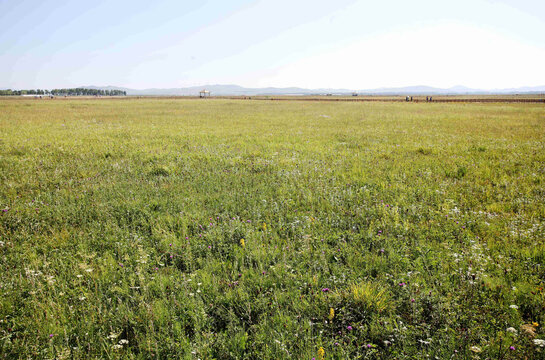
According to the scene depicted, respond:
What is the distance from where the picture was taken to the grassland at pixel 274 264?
358cm

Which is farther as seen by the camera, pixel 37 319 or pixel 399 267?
pixel 399 267

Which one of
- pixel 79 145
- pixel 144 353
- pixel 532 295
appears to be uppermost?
pixel 79 145

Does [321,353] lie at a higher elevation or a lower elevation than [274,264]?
lower

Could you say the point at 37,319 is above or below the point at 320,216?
below

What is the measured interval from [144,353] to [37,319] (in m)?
1.74

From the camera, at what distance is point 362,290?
4.16 metres

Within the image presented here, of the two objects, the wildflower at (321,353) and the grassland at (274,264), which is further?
the grassland at (274,264)

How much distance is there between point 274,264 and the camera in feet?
17.2

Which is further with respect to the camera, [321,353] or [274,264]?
[274,264]

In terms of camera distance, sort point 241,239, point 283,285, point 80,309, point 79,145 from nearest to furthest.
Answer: point 80,309
point 283,285
point 241,239
point 79,145

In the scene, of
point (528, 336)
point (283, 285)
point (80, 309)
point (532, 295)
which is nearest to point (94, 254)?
point (80, 309)

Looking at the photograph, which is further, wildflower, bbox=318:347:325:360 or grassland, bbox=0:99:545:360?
grassland, bbox=0:99:545:360

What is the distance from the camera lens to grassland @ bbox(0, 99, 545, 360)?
3.58 metres

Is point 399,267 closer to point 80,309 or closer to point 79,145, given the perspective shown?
point 80,309
